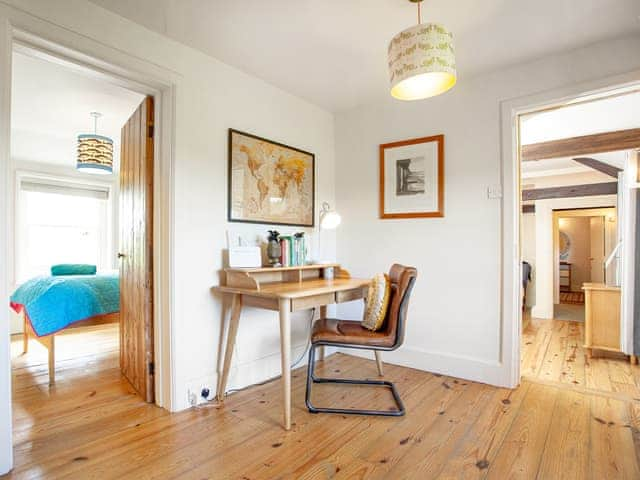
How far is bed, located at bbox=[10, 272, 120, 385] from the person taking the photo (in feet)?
8.93

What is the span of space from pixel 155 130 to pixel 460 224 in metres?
2.32

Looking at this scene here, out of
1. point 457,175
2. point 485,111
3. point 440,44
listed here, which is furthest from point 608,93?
point 440,44

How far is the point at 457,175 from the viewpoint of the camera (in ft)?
9.17

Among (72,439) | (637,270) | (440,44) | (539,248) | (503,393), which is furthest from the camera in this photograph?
(539,248)

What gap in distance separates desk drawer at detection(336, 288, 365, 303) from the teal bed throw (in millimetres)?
2201

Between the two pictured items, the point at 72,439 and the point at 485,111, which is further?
the point at 485,111

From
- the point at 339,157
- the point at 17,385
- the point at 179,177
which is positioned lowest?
the point at 17,385

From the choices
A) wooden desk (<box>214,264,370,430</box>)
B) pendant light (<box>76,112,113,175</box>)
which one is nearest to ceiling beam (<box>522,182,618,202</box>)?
wooden desk (<box>214,264,370,430</box>)

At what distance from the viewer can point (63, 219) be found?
478 cm

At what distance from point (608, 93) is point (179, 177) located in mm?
2826

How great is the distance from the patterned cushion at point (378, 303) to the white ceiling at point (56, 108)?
214cm

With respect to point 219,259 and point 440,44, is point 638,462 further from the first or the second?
point 219,259

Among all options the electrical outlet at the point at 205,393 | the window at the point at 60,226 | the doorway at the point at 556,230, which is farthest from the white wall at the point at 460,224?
the window at the point at 60,226

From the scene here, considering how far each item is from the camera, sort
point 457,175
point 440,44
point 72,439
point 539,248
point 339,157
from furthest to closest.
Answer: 1. point 539,248
2. point 339,157
3. point 457,175
4. point 72,439
5. point 440,44
